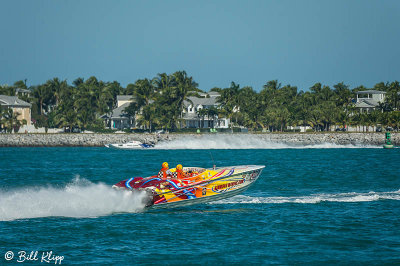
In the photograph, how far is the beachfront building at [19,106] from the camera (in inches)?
4087

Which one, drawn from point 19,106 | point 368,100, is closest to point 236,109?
point 368,100

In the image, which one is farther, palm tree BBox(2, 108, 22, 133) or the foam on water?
palm tree BBox(2, 108, 22, 133)

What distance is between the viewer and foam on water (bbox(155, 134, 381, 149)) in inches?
3344

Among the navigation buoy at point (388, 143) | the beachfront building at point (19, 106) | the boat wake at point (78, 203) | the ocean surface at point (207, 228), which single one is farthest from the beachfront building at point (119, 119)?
the boat wake at point (78, 203)

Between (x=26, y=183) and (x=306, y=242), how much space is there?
2177 centimetres

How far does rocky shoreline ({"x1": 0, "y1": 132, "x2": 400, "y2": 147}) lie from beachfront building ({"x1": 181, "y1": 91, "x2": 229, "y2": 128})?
15.7 m

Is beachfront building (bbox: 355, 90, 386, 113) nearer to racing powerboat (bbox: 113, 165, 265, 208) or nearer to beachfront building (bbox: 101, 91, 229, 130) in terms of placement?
beachfront building (bbox: 101, 91, 229, 130)

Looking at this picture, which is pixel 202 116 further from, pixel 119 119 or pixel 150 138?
pixel 150 138

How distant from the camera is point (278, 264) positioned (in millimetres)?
15523

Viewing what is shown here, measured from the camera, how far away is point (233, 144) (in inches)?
3361

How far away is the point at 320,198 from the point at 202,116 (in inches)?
3289

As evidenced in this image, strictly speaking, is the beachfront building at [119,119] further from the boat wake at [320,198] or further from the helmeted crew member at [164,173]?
the helmeted crew member at [164,173]

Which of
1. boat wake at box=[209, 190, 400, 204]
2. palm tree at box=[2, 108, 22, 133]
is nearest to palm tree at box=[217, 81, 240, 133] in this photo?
palm tree at box=[2, 108, 22, 133]

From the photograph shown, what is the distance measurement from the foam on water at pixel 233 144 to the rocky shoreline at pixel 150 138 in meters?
1.12
